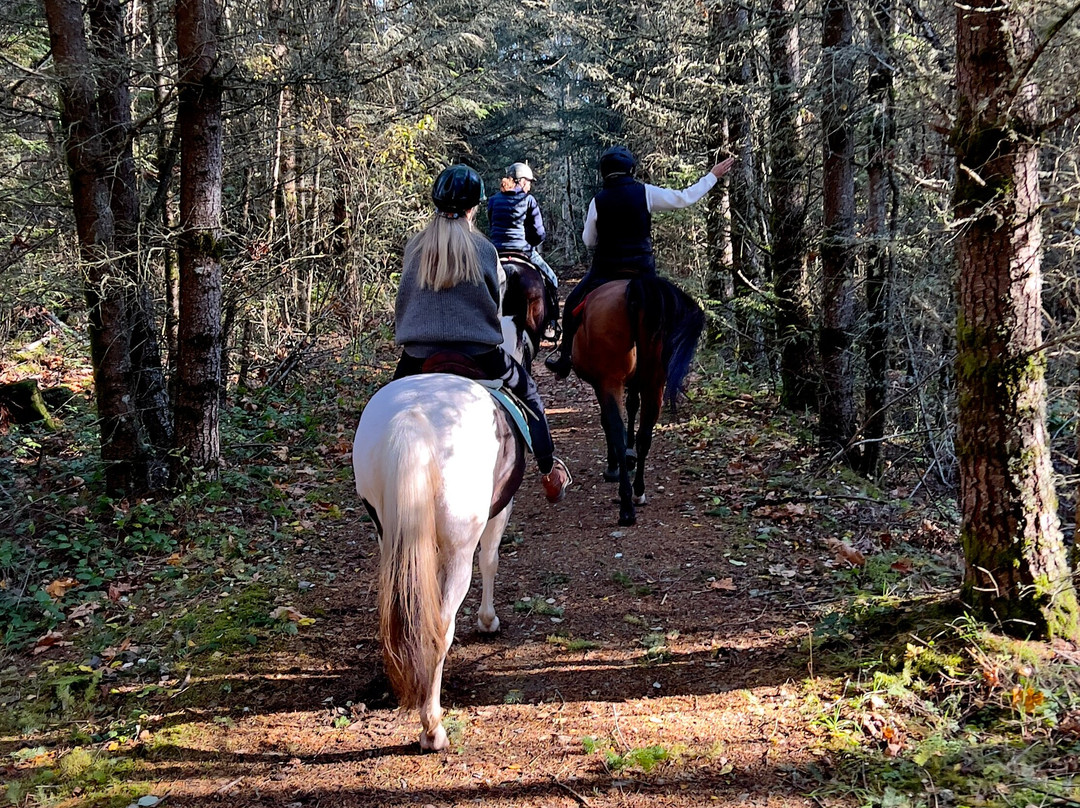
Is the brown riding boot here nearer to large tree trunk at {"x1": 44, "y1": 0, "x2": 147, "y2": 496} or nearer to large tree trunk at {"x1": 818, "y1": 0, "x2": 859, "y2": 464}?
large tree trunk at {"x1": 818, "y1": 0, "x2": 859, "y2": 464}

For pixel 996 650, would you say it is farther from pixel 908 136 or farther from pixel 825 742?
pixel 908 136

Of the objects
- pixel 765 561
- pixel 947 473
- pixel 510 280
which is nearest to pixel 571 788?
pixel 765 561

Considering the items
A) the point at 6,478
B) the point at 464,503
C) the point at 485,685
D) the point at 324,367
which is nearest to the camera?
the point at 464,503

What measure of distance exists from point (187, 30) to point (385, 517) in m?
5.63

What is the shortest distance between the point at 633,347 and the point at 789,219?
155 inches

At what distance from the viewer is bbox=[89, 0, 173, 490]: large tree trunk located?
6.57 metres

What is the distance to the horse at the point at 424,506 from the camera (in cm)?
330

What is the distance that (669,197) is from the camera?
6.89 metres

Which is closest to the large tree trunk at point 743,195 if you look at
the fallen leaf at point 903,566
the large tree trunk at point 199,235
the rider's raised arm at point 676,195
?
the rider's raised arm at point 676,195

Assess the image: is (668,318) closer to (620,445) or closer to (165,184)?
(620,445)

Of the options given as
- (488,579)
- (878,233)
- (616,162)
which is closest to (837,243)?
(878,233)

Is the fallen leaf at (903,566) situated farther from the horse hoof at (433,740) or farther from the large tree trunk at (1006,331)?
the horse hoof at (433,740)

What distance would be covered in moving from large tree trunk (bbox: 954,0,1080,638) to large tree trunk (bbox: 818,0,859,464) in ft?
11.2

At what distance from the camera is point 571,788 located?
3238 millimetres
